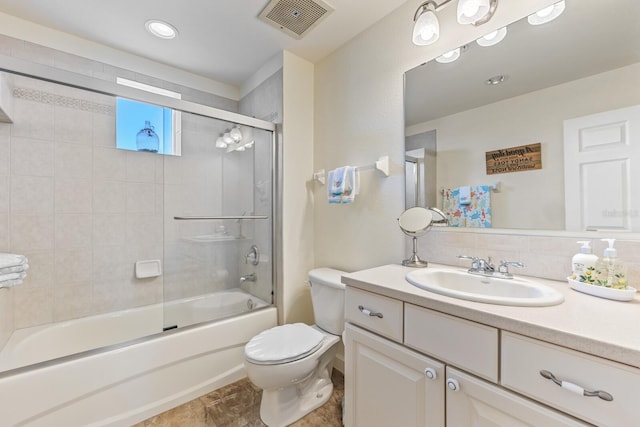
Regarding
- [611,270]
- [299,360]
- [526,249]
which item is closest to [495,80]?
[526,249]

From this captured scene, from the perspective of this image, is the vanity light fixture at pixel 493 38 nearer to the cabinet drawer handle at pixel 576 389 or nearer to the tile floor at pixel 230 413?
the cabinet drawer handle at pixel 576 389

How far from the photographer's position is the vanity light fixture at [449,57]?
1.36 m

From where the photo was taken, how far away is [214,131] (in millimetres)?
1984

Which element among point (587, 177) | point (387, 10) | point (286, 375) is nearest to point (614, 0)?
point (587, 177)

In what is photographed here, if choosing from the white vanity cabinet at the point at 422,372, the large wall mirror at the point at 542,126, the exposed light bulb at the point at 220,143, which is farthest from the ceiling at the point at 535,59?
the exposed light bulb at the point at 220,143

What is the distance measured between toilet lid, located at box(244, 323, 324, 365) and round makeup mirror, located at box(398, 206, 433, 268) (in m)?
0.69

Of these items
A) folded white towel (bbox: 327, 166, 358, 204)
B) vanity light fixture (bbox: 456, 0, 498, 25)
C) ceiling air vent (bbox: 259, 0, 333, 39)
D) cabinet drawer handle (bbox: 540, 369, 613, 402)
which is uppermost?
ceiling air vent (bbox: 259, 0, 333, 39)

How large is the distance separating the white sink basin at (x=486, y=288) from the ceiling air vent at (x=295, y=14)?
1624 mm

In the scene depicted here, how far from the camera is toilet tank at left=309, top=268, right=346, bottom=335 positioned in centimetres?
161

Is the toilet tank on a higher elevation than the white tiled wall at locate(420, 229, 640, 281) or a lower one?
lower

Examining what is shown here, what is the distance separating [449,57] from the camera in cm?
139

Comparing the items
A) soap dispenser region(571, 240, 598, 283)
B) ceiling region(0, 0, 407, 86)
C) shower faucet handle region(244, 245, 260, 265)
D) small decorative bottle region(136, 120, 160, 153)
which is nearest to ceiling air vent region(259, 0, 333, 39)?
ceiling region(0, 0, 407, 86)

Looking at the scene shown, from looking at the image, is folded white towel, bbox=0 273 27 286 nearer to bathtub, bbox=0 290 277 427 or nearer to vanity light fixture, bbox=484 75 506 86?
bathtub, bbox=0 290 277 427

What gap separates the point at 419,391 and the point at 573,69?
1.36 metres
